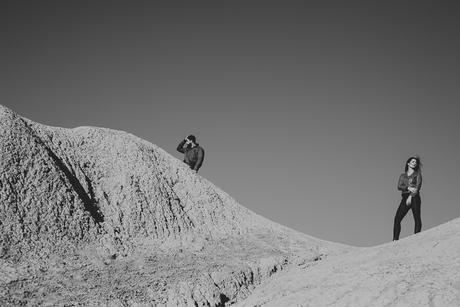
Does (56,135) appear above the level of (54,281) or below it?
above

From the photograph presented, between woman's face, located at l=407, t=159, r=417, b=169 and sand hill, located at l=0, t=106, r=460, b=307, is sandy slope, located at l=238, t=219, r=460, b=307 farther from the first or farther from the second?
woman's face, located at l=407, t=159, r=417, b=169

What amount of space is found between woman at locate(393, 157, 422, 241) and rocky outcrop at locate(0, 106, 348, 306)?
2.72 m

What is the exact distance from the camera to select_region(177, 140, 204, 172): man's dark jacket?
47.4ft

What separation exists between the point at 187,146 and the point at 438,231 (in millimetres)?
8597

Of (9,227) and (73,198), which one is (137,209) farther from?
(9,227)

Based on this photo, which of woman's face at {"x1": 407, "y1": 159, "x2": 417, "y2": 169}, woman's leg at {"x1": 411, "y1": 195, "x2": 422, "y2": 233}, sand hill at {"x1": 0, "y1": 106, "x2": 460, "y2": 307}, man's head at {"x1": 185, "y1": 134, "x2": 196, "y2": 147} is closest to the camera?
sand hill at {"x1": 0, "y1": 106, "x2": 460, "y2": 307}

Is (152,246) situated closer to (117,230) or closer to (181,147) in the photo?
(117,230)

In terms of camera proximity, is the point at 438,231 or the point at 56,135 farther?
the point at 56,135

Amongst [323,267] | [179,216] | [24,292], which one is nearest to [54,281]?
[24,292]

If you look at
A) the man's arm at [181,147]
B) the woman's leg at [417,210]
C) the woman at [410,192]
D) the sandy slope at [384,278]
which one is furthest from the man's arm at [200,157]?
the woman's leg at [417,210]

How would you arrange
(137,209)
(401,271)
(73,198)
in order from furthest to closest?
(137,209), (73,198), (401,271)

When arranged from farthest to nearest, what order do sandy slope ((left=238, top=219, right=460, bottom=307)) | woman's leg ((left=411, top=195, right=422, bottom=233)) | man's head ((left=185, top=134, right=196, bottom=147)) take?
man's head ((left=185, top=134, right=196, bottom=147))
woman's leg ((left=411, top=195, right=422, bottom=233))
sandy slope ((left=238, top=219, right=460, bottom=307))

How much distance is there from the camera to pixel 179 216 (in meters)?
12.1

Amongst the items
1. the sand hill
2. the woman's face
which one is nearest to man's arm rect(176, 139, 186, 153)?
the sand hill
